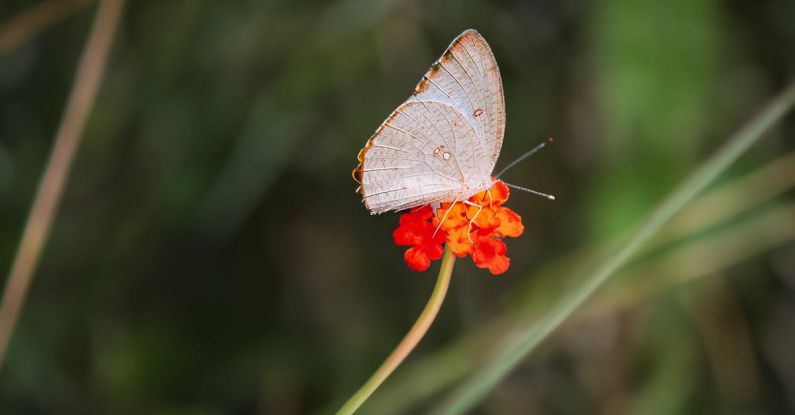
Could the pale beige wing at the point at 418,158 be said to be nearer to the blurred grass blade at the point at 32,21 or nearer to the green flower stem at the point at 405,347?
the green flower stem at the point at 405,347

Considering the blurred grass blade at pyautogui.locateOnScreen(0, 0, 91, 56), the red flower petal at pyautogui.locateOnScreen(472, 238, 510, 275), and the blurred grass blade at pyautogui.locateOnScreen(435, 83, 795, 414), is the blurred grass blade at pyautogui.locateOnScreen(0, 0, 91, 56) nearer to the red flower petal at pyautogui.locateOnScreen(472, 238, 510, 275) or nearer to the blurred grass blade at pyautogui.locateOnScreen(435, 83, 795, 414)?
the red flower petal at pyautogui.locateOnScreen(472, 238, 510, 275)

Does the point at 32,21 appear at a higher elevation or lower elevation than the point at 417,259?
higher

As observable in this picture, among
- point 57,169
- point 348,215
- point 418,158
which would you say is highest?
point 418,158

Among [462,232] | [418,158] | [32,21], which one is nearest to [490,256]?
[462,232]

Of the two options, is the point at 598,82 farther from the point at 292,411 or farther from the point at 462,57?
the point at 292,411

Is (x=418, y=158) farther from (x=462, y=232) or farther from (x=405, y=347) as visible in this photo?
(x=405, y=347)

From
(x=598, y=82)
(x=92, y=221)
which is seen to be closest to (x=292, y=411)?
(x=92, y=221)

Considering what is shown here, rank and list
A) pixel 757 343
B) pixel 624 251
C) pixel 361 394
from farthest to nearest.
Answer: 1. pixel 757 343
2. pixel 624 251
3. pixel 361 394
